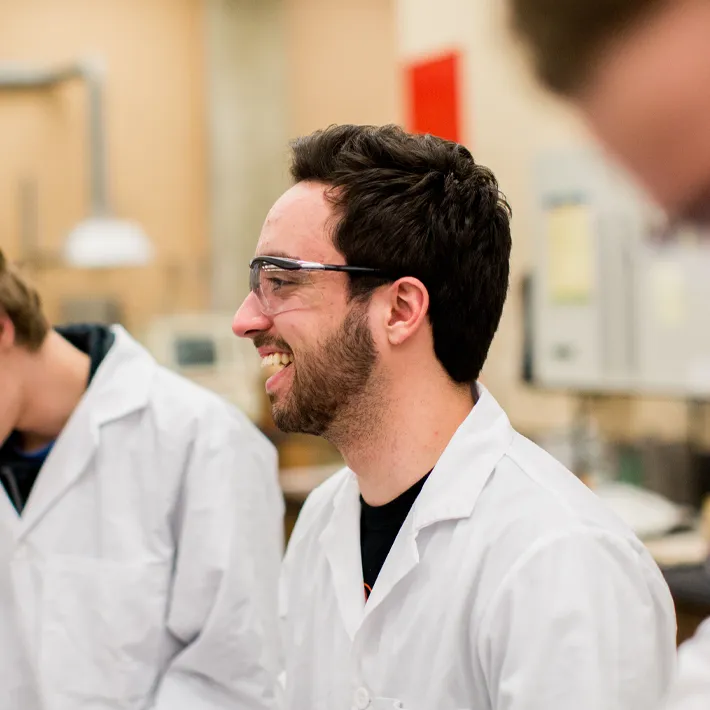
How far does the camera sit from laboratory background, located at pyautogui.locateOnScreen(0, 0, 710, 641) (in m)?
3.30

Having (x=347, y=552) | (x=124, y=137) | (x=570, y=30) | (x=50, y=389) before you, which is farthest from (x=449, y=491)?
(x=124, y=137)

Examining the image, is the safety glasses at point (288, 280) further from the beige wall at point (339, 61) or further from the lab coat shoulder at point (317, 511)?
the beige wall at point (339, 61)

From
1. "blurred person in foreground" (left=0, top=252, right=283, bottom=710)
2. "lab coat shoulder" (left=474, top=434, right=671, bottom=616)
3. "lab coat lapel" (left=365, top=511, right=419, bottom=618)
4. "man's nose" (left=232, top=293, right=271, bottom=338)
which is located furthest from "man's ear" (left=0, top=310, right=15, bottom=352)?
"lab coat shoulder" (left=474, top=434, right=671, bottom=616)

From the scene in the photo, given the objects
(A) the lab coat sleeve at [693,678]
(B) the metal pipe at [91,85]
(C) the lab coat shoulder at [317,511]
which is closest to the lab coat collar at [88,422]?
(C) the lab coat shoulder at [317,511]

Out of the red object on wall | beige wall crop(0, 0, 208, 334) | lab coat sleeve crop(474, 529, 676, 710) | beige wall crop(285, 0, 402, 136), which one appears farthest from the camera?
beige wall crop(285, 0, 402, 136)

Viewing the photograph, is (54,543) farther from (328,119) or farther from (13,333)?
(328,119)

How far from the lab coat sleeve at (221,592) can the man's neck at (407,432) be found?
1.62 ft

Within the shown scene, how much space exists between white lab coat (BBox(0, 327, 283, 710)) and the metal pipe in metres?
3.71

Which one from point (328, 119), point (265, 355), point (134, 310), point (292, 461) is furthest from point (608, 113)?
point (134, 310)

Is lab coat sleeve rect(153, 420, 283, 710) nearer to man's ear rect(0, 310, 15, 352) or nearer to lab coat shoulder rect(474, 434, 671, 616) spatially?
man's ear rect(0, 310, 15, 352)

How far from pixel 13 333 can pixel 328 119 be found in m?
4.34

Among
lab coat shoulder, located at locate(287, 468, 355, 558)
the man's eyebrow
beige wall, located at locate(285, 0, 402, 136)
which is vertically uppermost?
beige wall, located at locate(285, 0, 402, 136)

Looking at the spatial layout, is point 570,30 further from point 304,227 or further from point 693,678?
point 693,678

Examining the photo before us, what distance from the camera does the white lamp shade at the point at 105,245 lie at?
4.87 metres
